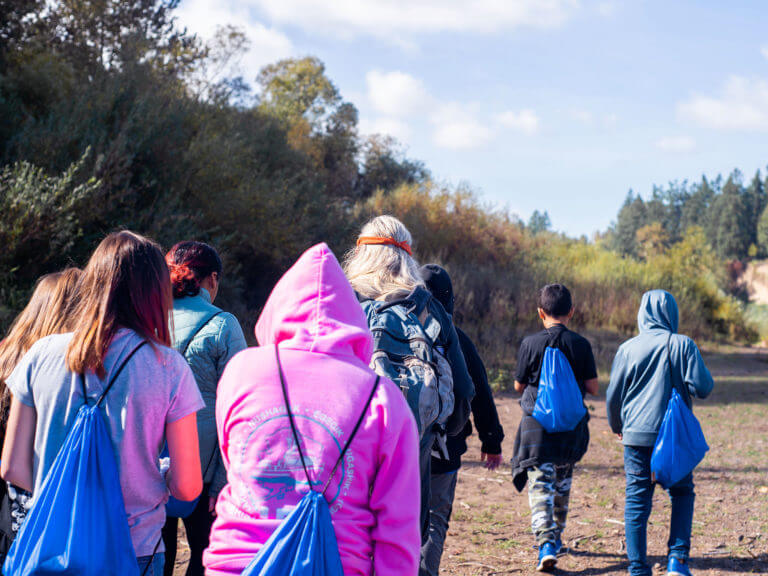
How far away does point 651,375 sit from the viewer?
4.79 meters

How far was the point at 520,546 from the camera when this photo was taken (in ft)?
18.2

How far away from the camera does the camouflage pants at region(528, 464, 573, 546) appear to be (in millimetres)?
4969

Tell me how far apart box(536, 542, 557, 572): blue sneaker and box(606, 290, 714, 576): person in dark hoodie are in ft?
1.84

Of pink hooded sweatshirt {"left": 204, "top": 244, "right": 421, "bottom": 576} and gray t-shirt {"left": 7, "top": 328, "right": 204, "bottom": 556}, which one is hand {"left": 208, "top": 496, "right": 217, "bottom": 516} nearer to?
gray t-shirt {"left": 7, "top": 328, "right": 204, "bottom": 556}

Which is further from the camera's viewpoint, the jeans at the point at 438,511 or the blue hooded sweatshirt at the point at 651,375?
the blue hooded sweatshirt at the point at 651,375

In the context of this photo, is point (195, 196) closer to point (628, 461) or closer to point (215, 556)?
point (628, 461)

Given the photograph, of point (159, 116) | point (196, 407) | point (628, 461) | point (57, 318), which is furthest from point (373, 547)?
point (159, 116)

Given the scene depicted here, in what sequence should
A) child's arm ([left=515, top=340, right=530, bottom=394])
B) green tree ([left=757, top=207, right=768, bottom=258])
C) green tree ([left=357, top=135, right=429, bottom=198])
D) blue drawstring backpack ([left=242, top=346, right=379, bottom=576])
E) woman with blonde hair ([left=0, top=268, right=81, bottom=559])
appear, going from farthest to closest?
green tree ([left=757, top=207, right=768, bottom=258]) → green tree ([left=357, top=135, right=429, bottom=198]) → child's arm ([left=515, top=340, right=530, bottom=394]) → woman with blonde hair ([left=0, top=268, right=81, bottom=559]) → blue drawstring backpack ([left=242, top=346, right=379, bottom=576])

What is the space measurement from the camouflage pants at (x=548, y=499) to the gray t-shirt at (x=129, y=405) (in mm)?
3388

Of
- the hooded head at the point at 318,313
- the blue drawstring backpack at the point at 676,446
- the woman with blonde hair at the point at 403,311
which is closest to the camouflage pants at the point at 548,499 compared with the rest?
the blue drawstring backpack at the point at 676,446

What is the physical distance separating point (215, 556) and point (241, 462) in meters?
0.27

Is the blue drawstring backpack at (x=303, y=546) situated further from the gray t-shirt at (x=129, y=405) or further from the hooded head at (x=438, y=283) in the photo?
the hooded head at (x=438, y=283)

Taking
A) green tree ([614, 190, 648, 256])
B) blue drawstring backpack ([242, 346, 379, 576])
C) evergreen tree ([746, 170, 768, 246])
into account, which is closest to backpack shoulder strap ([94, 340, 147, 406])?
blue drawstring backpack ([242, 346, 379, 576])

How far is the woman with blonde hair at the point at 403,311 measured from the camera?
2.88 m
